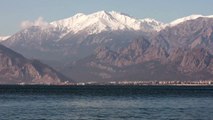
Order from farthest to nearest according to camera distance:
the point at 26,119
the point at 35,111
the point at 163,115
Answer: the point at 35,111
the point at 163,115
the point at 26,119

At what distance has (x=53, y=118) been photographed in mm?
135000

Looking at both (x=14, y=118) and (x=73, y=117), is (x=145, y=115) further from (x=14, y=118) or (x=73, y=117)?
(x=14, y=118)

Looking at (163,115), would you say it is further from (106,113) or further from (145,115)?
(106,113)

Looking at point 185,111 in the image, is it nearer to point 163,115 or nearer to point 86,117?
point 163,115

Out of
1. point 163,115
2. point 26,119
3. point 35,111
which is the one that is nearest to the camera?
point 26,119

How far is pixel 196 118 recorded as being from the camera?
5354 inches

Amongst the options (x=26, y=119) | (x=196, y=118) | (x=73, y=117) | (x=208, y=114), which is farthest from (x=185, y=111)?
(x=26, y=119)

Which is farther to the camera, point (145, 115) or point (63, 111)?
point (63, 111)

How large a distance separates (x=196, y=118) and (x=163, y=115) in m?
10.1

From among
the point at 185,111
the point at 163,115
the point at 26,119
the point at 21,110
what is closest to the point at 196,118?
the point at 163,115

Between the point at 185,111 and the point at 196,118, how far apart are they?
2188 cm

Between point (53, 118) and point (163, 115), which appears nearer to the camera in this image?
point (53, 118)

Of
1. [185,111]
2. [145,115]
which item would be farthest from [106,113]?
[185,111]

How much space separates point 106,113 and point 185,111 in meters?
20.4
